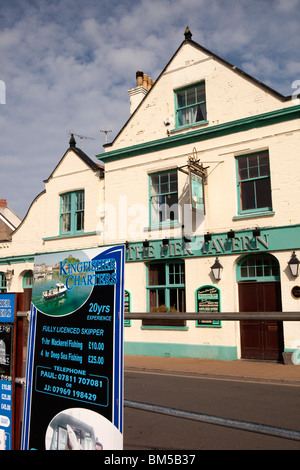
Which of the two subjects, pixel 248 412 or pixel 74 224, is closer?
pixel 248 412

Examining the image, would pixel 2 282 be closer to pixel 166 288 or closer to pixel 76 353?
pixel 166 288

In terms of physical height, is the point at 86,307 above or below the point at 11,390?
above

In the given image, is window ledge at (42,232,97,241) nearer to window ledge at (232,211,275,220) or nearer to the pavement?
the pavement

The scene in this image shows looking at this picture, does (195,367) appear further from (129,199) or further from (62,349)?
(62,349)

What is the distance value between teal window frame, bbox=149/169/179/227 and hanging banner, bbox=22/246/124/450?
11.7 meters

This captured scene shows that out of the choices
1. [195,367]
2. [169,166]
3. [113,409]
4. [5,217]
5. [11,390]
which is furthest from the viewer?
[5,217]

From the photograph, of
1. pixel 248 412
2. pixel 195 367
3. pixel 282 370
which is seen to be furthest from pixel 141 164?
pixel 248 412

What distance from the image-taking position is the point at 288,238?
1196 centimetres

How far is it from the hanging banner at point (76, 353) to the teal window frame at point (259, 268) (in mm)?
10688

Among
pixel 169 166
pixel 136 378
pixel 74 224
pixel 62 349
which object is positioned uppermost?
pixel 169 166

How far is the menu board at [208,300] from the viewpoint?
12.9m

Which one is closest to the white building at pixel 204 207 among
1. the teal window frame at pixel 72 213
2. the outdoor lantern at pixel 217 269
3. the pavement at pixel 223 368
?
the outdoor lantern at pixel 217 269

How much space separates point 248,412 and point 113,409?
200 inches

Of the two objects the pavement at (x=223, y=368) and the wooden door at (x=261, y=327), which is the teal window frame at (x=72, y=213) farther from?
the wooden door at (x=261, y=327)
